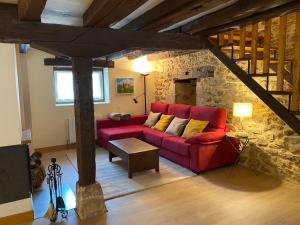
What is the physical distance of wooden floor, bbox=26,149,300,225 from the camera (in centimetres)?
261

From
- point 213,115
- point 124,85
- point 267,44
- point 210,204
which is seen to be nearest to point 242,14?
point 267,44

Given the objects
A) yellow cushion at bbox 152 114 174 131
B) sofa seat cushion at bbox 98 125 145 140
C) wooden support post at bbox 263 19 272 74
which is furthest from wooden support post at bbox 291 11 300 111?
sofa seat cushion at bbox 98 125 145 140

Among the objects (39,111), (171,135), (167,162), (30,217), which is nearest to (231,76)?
(171,135)

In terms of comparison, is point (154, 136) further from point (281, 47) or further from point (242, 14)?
point (242, 14)

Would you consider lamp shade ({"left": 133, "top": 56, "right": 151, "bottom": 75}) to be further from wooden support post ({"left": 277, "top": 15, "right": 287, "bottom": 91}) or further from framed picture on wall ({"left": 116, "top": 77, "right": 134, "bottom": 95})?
wooden support post ({"left": 277, "top": 15, "right": 287, "bottom": 91})

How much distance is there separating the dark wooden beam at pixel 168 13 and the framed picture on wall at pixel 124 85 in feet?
11.2

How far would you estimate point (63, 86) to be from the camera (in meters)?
5.77

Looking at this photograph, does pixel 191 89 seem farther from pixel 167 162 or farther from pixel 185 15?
pixel 185 15

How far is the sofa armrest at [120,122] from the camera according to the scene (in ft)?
18.7

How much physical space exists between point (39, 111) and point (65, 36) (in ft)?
11.4

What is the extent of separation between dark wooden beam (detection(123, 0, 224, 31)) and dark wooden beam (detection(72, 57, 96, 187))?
26.7 inches

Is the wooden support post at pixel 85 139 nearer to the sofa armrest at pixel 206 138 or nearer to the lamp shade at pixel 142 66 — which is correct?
the sofa armrest at pixel 206 138

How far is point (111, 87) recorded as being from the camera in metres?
6.09

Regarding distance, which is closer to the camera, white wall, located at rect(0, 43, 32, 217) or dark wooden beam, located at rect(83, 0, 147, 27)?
dark wooden beam, located at rect(83, 0, 147, 27)
